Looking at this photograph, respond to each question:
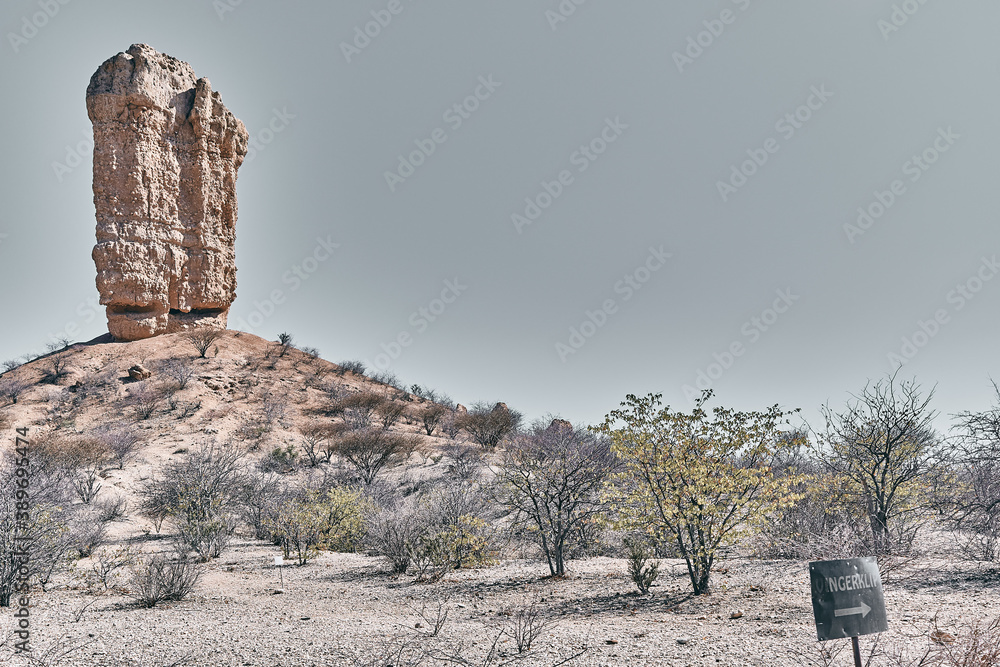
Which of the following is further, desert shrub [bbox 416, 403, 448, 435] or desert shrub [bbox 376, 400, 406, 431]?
desert shrub [bbox 376, 400, 406, 431]

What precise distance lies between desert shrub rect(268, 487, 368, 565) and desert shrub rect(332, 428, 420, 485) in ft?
32.2

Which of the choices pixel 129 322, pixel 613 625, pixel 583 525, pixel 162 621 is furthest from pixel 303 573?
pixel 129 322

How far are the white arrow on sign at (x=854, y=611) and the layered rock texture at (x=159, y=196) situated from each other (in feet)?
133

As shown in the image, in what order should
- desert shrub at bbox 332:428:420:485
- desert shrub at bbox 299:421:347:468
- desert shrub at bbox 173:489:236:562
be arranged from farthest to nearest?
1. desert shrub at bbox 299:421:347:468
2. desert shrub at bbox 332:428:420:485
3. desert shrub at bbox 173:489:236:562

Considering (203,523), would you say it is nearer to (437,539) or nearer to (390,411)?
(437,539)

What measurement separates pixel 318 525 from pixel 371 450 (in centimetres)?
1302

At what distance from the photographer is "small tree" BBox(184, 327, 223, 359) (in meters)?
35.6

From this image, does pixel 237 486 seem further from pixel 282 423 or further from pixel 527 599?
pixel 282 423

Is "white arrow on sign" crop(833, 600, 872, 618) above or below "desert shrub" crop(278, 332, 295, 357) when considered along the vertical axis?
below

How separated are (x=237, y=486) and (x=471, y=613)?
1127cm

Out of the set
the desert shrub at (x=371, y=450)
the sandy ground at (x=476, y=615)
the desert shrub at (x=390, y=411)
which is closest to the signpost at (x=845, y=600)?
the sandy ground at (x=476, y=615)

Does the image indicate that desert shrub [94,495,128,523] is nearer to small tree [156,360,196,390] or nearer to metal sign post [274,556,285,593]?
metal sign post [274,556,285,593]

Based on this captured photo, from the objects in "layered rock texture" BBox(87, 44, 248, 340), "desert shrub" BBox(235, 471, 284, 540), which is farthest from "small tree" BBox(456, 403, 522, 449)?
"layered rock texture" BBox(87, 44, 248, 340)

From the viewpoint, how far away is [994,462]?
26.3 feet
